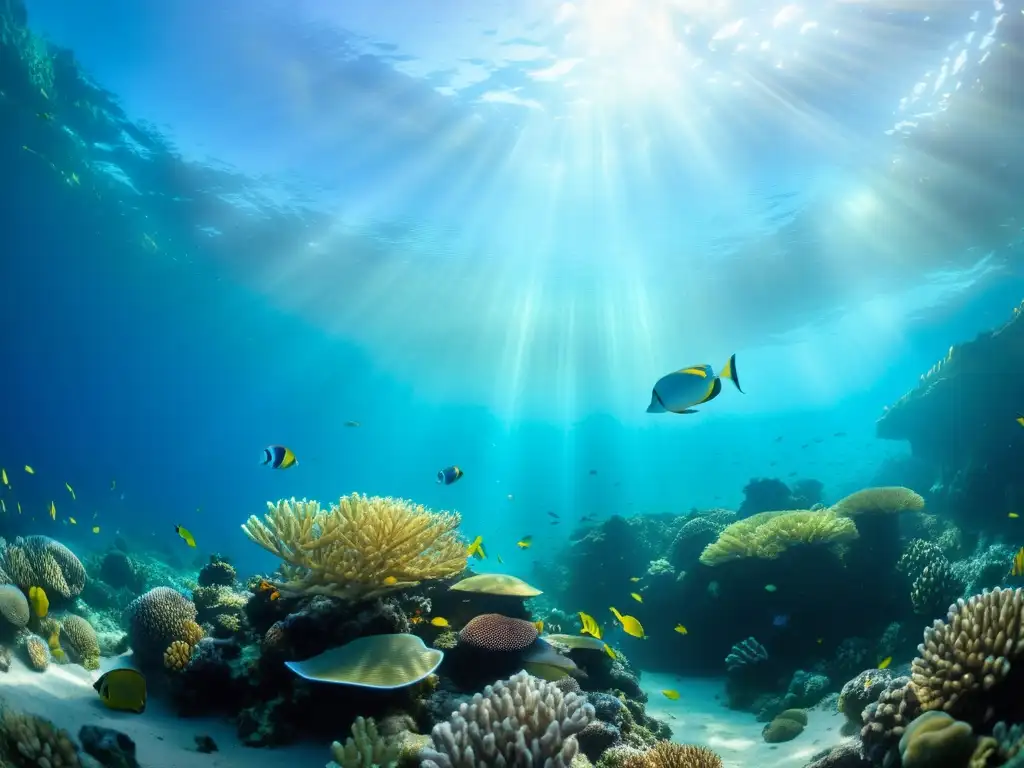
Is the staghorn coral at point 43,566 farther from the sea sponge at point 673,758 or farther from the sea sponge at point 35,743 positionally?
the sea sponge at point 673,758

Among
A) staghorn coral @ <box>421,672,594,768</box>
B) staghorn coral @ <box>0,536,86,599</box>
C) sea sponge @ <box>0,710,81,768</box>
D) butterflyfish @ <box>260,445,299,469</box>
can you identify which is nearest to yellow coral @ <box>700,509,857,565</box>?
staghorn coral @ <box>421,672,594,768</box>

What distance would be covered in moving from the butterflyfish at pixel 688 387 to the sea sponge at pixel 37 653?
6.76m

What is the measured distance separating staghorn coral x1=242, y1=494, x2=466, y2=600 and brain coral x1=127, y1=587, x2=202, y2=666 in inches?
56.9

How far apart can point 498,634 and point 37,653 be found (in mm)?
4926

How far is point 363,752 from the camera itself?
12.3 feet

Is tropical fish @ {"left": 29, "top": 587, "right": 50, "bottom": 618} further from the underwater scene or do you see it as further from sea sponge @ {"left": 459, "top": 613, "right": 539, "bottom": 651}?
sea sponge @ {"left": 459, "top": 613, "right": 539, "bottom": 651}

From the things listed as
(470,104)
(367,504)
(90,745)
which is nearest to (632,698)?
(367,504)

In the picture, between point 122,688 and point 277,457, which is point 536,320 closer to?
point 277,457

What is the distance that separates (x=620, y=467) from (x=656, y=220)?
2987 inches

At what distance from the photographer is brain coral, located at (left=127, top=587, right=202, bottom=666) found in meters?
5.84

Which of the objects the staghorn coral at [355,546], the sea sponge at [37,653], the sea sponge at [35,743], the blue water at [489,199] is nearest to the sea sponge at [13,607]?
the sea sponge at [37,653]

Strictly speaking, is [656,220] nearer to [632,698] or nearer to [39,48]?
[632,698]

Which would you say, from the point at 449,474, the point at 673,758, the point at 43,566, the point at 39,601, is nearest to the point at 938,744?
the point at 673,758

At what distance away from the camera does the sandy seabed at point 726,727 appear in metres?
6.20
